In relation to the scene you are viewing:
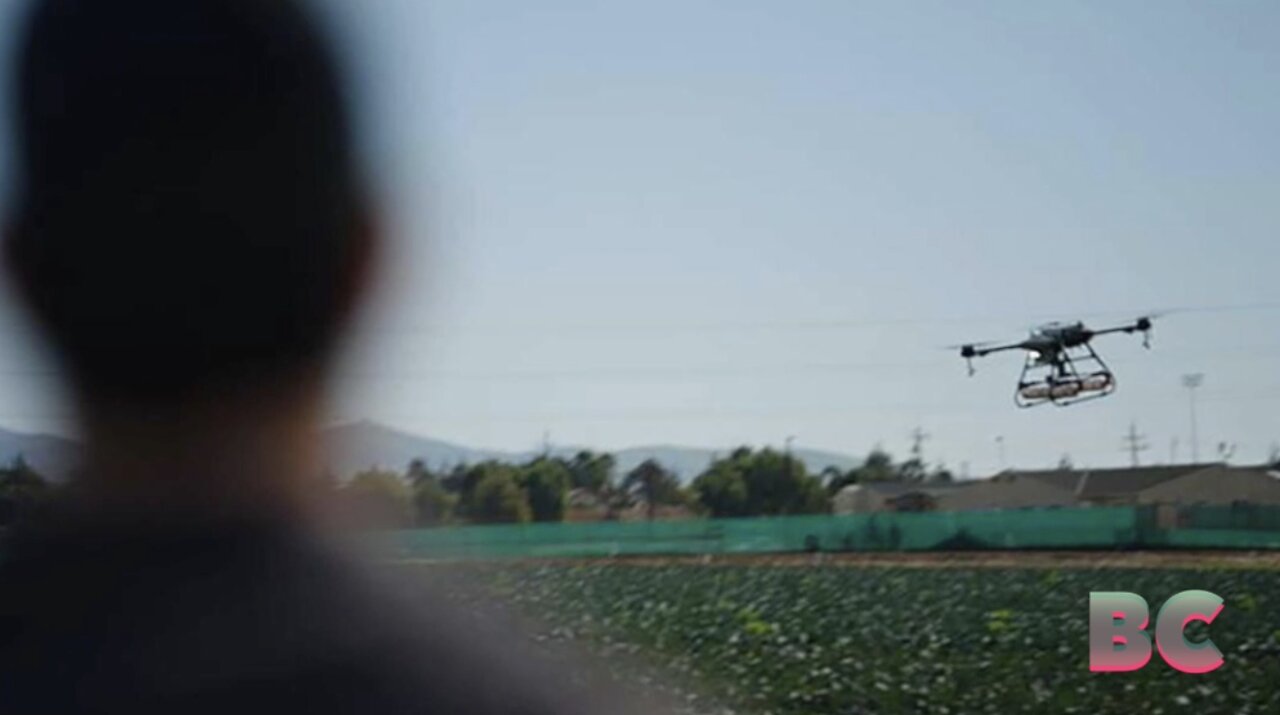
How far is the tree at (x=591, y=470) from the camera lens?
17234 millimetres

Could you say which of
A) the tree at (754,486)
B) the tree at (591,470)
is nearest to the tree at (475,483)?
the tree at (591,470)

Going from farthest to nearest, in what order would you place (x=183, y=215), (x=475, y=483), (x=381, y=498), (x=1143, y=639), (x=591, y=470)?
(x=591, y=470) < (x=475, y=483) < (x=381, y=498) < (x=1143, y=639) < (x=183, y=215)

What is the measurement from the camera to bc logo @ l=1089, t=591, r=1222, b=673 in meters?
9.23

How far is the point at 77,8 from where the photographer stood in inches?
298

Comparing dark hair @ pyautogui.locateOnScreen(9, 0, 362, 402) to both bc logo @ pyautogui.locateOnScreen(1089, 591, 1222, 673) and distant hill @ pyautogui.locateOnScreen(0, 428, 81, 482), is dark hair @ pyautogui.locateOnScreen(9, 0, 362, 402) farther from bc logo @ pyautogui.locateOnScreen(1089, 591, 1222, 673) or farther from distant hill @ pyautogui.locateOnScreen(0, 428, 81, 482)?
bc logo @ pyautogui.locateOnScreen(1089, 591, 1222, 673)

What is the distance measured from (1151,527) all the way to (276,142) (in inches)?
424

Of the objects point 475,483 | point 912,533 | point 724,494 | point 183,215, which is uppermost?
point 183,215

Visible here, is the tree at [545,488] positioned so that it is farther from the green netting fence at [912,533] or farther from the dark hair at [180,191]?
the dark hair at [180,191]

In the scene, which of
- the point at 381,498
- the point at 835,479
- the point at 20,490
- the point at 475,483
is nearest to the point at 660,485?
the point at 835,479

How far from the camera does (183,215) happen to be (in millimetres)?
7531

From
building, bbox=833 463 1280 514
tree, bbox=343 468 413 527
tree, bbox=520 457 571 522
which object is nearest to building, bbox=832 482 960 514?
building, bbox=833 463 1280 514

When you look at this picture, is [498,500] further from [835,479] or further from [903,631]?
[835,479]

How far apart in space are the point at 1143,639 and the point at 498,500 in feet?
20.6

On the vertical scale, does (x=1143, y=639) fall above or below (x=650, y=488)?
below
